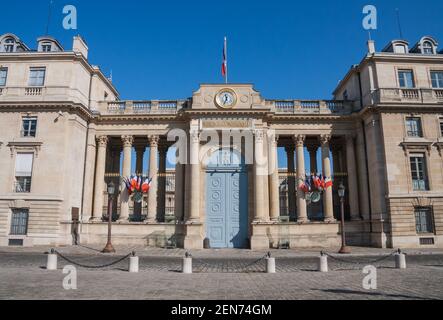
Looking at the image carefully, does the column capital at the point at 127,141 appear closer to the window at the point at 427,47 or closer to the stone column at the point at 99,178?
the stone column at the point at 99,178

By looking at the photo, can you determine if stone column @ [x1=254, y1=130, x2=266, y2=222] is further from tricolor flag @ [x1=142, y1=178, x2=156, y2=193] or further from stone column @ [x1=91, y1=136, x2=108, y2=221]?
stone column @ [x1=91, y1=136, x2=108, y2=221]

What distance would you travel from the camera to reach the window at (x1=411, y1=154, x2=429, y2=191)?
25.8m

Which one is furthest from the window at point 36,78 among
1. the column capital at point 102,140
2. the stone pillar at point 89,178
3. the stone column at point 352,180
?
the stone column at point 352,180

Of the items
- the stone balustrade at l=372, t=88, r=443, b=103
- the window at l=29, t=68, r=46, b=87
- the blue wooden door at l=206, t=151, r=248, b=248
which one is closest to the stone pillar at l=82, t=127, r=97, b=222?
the window at l=29, t=68, r=46, b=87

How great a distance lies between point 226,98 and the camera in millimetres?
27500

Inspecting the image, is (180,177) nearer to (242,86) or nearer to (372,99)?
(242,86)

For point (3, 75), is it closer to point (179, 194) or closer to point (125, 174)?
point (125, 174)

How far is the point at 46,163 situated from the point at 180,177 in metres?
9.61

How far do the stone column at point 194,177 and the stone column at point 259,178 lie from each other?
4196mm

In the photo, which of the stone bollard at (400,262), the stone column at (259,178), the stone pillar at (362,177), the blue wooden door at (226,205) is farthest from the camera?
the stone pillar at (362,177)

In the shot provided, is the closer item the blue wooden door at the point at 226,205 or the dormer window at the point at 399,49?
the blue wooden door at the point at 226,205

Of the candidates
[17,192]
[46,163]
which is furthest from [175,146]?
[17,192]

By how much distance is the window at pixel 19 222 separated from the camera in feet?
81.5

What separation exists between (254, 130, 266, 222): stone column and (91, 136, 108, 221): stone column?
1209 centimetres
